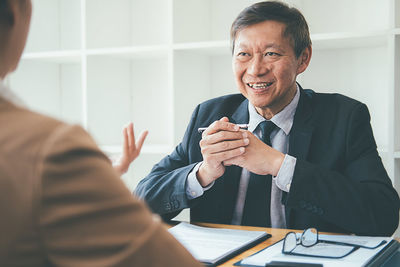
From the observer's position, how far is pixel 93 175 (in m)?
0.44

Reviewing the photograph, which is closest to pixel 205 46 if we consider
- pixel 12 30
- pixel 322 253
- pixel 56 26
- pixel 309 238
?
pixel 56 26

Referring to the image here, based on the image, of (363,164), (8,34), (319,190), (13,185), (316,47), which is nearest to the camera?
(13,185)

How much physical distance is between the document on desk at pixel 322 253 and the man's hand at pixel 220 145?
400 mm

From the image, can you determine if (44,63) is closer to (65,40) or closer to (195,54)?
(65,40)

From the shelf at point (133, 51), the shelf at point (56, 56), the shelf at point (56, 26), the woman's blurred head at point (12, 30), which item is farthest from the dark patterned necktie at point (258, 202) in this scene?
the shelf at point (56, 26)

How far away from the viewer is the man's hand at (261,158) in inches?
60.9

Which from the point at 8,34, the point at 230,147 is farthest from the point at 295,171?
the point at 8,34

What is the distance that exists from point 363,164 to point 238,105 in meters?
0.60

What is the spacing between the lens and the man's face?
5.82 ft

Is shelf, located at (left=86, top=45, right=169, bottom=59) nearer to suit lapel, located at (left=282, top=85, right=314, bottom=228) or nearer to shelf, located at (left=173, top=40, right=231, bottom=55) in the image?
shelf, located at (left=173, top=40, right=231, bottom=55)

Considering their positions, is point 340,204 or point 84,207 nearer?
point 84,207

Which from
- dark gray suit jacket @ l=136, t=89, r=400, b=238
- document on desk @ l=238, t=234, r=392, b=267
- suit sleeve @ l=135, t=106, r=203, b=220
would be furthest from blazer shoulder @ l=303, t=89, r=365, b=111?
document on desk @ l=238, t=234, r=392, b=267

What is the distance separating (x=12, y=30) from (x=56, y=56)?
2.39 meters

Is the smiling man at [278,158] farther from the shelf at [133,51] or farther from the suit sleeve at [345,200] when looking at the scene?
the shelf at [133,51]
